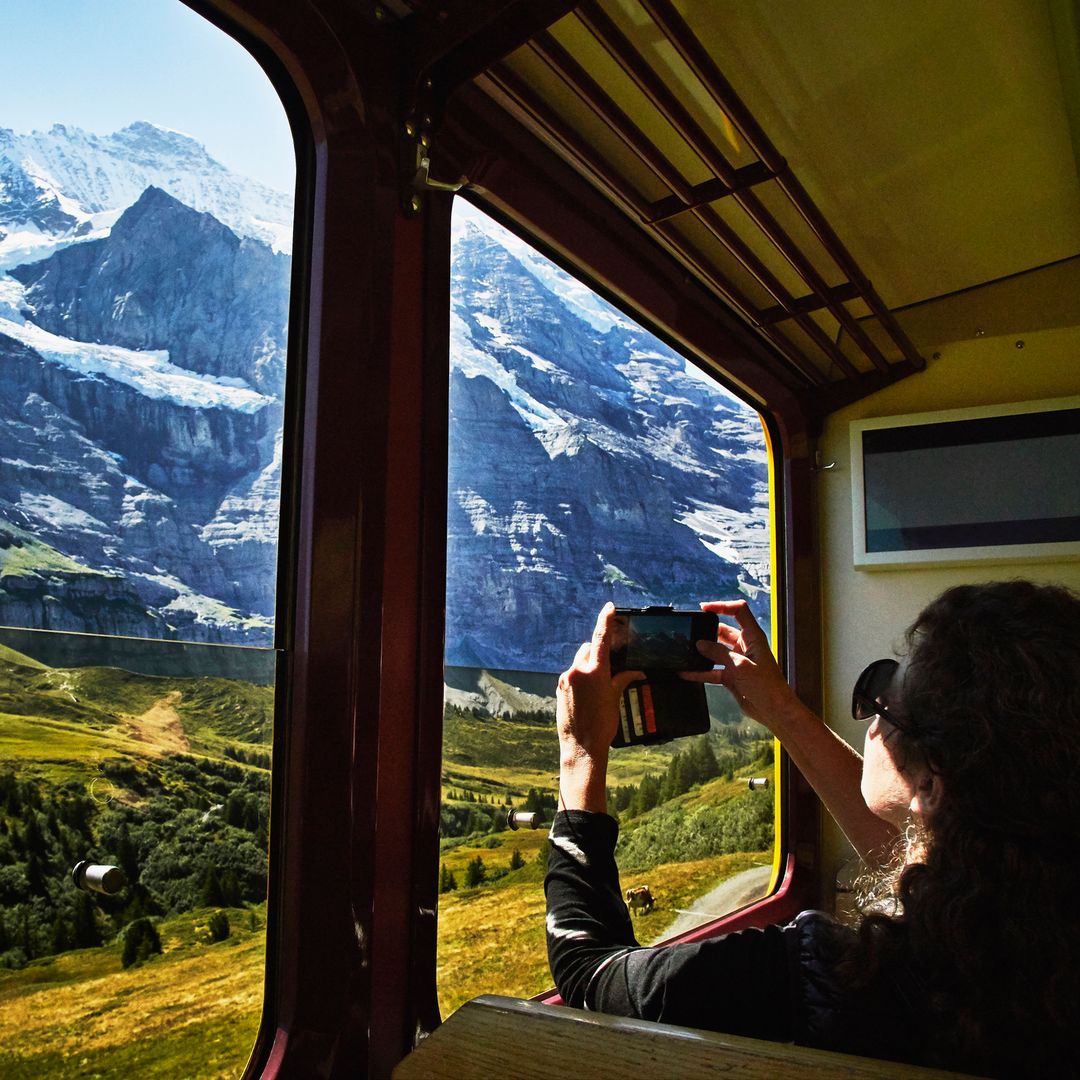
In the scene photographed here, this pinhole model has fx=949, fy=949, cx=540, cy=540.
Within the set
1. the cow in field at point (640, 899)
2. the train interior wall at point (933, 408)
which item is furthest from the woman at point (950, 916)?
the train interior wall at point (933, 408)

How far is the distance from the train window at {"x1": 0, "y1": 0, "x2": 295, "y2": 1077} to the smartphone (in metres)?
0.51

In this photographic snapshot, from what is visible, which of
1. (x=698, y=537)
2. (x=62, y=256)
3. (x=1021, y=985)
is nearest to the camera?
(x=1021, y=985)

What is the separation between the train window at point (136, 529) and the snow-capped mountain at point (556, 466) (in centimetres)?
43

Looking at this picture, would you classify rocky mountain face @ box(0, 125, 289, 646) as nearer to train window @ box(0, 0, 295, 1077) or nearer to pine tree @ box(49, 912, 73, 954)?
train window @ box(0, 0, 295, 1077)

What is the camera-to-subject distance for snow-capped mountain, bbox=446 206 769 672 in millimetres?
1743

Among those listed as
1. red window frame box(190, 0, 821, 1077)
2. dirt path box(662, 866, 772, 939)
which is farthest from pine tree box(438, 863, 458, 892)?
dirt path box(662, 866, 772, 939)

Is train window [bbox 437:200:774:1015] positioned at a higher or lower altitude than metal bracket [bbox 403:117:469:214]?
lower

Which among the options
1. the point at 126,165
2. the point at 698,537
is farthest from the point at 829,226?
the point at 126,165

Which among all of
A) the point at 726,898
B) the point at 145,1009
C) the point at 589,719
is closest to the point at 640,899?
the point at 726,898

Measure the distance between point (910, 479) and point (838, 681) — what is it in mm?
757

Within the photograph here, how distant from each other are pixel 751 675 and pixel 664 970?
0.68m

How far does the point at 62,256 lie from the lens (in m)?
1.09

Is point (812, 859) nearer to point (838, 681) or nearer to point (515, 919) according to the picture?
point (838, 681)

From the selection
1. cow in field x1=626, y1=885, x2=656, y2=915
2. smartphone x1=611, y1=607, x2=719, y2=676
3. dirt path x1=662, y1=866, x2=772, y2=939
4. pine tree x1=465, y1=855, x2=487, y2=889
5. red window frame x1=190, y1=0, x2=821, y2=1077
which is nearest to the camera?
red window frame x1=190, y1=0, x2=821, y2=1077
